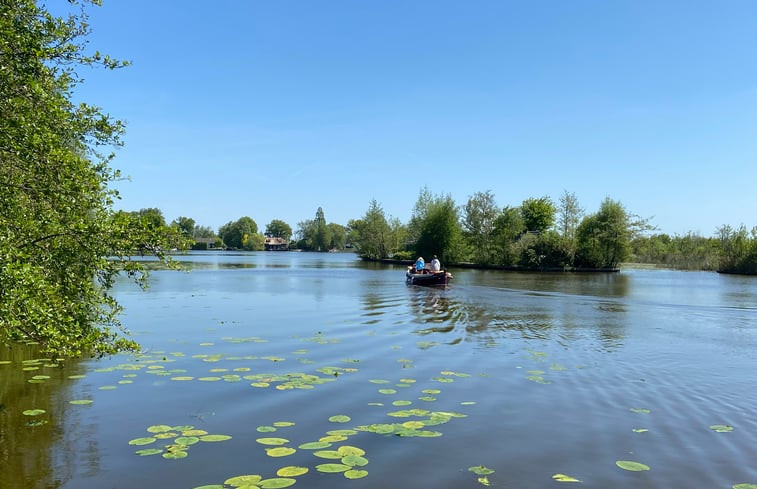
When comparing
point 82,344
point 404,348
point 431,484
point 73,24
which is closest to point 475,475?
point 431,484

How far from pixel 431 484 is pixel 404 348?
725 cm

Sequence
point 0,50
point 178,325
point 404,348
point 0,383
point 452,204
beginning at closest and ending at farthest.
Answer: point 0,50 < point 0,383 < point 404,348 < point 178,325 < point 452,204

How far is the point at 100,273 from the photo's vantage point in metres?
7.43

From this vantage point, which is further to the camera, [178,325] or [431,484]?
[178,325]

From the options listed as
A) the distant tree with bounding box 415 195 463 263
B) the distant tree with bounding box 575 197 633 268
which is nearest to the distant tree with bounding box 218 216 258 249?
the distant tree with bounding box 415 195 463 263

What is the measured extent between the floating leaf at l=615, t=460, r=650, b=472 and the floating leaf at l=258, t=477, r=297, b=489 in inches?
139

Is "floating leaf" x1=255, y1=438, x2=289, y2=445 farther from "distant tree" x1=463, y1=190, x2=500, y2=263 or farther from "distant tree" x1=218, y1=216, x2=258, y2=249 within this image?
"distant tree" x1=218, y1=216, x2=258, y2=249

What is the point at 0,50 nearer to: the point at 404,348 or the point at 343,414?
the point at 343,414

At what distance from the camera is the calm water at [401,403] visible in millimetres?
5520

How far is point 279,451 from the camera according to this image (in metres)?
5.93

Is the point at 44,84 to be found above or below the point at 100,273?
above

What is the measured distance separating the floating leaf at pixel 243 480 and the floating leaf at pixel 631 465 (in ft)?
12.6

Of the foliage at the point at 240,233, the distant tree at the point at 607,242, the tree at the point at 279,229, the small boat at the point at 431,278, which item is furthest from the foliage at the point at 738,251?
the tree at the point at 279,229

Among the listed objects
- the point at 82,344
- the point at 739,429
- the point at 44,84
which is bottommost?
the point at 739,429
